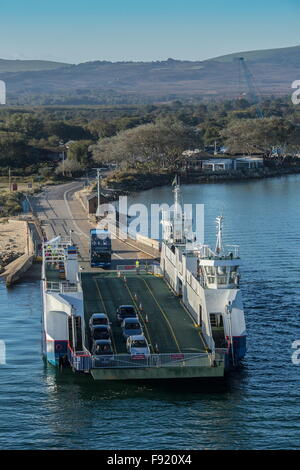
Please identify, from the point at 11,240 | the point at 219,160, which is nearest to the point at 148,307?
the point at 11,240

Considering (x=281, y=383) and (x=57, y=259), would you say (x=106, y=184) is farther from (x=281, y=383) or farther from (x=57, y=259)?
(x=281, y=383)

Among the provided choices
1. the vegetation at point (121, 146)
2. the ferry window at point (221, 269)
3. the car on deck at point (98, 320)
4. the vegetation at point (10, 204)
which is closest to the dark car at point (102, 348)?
the car on deck at point (98, 320)

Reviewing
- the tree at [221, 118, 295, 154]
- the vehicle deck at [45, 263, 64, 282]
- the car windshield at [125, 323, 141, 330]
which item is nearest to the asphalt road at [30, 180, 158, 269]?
the vehicle deck at [45, 263, 64, 282]

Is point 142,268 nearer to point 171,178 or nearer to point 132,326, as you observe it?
point 132,326

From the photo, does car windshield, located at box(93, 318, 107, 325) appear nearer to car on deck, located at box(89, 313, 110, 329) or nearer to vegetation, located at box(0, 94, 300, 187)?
car on deck, located at box(89, 313, 110, 329)

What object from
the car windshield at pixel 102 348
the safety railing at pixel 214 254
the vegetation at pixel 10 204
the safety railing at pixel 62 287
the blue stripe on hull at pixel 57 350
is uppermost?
the safety railing at pixel 214 254

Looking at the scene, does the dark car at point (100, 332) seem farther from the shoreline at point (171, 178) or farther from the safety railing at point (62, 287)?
the shoreline at point (171, 178)
